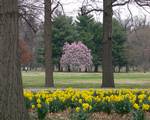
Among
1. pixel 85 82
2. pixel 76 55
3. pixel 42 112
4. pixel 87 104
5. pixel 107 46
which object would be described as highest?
pixel 76 55

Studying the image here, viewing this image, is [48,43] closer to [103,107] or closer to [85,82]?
[85,82]

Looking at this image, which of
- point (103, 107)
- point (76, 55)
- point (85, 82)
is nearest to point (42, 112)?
point (103, 107)

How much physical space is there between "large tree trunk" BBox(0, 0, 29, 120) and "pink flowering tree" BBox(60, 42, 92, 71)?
63495 millimetres

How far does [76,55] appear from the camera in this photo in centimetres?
7712

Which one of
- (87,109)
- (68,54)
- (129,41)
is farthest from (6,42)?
(129,41)

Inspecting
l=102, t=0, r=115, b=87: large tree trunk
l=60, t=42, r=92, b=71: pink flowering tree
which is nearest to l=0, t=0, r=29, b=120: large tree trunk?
l=102, t=0, r=115, b=87: large tree trunk

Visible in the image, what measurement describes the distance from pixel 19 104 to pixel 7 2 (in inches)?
64.8

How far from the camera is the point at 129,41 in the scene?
77688 mm

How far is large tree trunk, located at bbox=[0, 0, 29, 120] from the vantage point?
20.9 ft

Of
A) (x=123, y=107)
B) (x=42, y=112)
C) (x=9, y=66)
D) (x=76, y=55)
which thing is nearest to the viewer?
(x=9, y=66)

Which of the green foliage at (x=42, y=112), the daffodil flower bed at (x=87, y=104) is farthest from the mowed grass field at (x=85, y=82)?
the green foliage at (x=42, y=112)

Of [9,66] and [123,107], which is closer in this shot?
[9,66]

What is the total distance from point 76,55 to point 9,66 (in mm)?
70718

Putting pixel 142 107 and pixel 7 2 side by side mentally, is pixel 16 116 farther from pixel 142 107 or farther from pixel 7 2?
pixel 142 107
